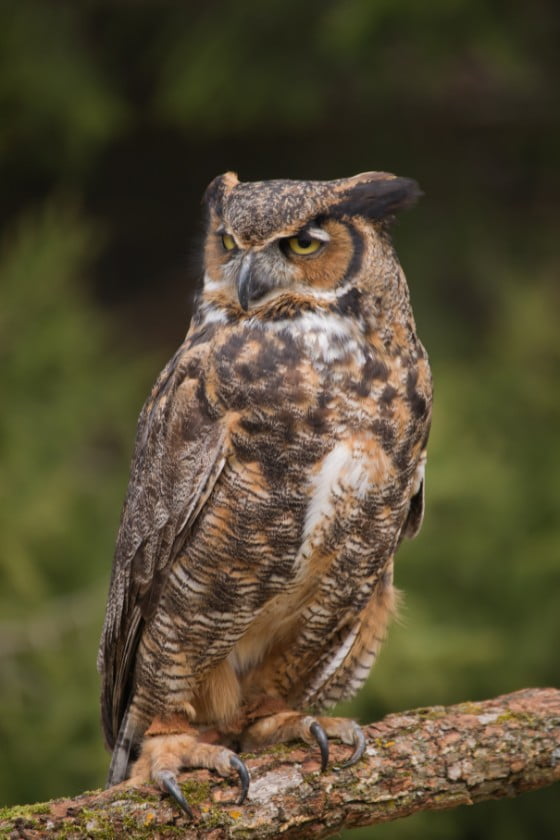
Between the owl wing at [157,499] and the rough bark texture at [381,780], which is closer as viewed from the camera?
the rough bark texture at [381,780]

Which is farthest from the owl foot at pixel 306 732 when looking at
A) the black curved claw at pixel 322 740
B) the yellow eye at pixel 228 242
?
the yellow eye at pixel 228 242

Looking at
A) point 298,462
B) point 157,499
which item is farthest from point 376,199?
point 157,499

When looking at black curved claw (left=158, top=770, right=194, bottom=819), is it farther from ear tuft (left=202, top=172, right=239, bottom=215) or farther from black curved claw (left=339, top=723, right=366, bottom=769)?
ear tuft (left=202, top=172, right=239, bottom=215)

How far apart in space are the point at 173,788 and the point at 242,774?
0.13 meters

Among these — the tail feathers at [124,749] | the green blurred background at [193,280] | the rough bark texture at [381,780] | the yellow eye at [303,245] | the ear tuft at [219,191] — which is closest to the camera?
the rough bark texture at [381,780]

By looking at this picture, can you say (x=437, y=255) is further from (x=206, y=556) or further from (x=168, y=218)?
(x=206, y=556)

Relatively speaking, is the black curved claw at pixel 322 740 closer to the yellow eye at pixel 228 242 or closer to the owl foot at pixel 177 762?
the owl foot at pixel 177 762

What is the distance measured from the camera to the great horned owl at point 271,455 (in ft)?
6.86

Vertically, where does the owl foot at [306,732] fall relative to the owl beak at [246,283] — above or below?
below

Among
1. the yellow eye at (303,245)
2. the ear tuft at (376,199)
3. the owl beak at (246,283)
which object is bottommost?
the owl beak at (246,283)

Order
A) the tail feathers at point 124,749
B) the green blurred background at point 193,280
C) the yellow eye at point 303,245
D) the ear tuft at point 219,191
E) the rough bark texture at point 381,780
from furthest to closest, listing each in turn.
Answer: the green blurred background at point 193,280 → the tail feathers at point 124,749 → the ear tuft at point 219,191 → the yellow eye at point 303,245 → the rough bark texture at point 381,780

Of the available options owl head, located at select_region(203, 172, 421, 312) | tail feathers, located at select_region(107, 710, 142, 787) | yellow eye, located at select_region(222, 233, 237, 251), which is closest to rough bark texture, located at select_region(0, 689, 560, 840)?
tail feathers, located at select_region(107, 710, 142, 787)

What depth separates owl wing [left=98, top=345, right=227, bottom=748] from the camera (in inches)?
83.9

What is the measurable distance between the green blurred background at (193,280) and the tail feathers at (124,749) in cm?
159
